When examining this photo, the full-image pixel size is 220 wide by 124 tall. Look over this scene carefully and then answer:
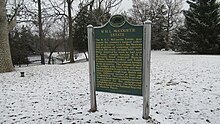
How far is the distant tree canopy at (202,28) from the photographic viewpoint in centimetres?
1995

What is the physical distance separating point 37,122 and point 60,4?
18.1 metres

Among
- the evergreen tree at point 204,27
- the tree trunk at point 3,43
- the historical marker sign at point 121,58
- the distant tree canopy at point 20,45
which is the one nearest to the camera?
the historical marker sign at point 121,58

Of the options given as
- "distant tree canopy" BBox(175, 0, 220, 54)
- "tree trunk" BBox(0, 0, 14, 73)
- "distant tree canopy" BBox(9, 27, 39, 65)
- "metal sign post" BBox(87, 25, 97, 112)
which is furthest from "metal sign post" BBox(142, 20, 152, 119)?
"distant tree canopy" BBox(9, 27, 39, 65)

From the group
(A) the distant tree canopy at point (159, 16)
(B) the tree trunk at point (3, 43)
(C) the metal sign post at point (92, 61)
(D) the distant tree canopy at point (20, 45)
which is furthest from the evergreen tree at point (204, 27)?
(D) the distant tree canopy at point (20, 45)

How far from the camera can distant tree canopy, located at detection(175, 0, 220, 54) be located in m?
20.0

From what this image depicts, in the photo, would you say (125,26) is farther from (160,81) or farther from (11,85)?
(11,85)

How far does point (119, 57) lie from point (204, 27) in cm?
1965

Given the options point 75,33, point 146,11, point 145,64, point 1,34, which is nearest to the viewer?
point 145,64

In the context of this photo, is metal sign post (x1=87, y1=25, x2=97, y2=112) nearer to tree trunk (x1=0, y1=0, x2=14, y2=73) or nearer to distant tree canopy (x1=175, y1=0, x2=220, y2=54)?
tree trunk (x1=0, y1=0, x2=14, y2=73)

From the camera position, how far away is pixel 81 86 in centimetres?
696

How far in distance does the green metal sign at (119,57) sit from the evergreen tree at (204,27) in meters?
19.3

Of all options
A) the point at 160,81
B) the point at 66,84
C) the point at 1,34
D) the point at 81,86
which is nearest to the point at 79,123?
the point at 81,86

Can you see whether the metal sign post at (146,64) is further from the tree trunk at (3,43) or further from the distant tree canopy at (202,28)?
the distant tree canopy at (202,28)

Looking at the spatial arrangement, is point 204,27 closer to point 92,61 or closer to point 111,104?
point 111,104
